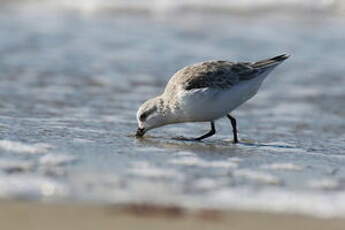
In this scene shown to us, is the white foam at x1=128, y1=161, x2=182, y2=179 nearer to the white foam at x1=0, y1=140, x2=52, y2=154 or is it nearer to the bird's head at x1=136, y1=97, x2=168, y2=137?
the white foam at x1=0, y1=140, x2=52, y2=154

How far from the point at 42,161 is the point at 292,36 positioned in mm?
8645

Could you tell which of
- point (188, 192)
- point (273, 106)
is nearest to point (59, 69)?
point (273, 106)

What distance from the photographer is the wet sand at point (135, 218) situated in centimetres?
358

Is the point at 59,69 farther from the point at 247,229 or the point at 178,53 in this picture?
the point at 247,229

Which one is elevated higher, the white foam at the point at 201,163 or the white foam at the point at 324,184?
the white foam at the point at 201,163

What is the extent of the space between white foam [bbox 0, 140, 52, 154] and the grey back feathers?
128 cm

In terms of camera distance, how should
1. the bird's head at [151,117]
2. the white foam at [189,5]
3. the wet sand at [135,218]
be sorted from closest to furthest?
the wet sand at [135,218], the bird's head at [151,117], the white foam at [189,5]

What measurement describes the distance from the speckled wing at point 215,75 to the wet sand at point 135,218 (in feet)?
6.80

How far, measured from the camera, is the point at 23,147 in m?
5.08

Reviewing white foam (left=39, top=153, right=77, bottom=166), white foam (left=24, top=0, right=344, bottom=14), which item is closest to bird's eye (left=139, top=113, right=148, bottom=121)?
white foam (left=39, top=153, right=77, bottom=166)

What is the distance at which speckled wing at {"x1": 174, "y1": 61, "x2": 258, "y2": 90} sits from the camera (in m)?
5.82

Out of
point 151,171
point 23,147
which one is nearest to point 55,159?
point 23,147

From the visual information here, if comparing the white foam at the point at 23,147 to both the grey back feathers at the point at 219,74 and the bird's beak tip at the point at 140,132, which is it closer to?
the bird's beak tip at the point at 140,132

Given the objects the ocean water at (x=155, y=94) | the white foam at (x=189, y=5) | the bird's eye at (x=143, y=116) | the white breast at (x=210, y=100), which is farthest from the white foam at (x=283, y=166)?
the white foam at (x=189, y=5)
